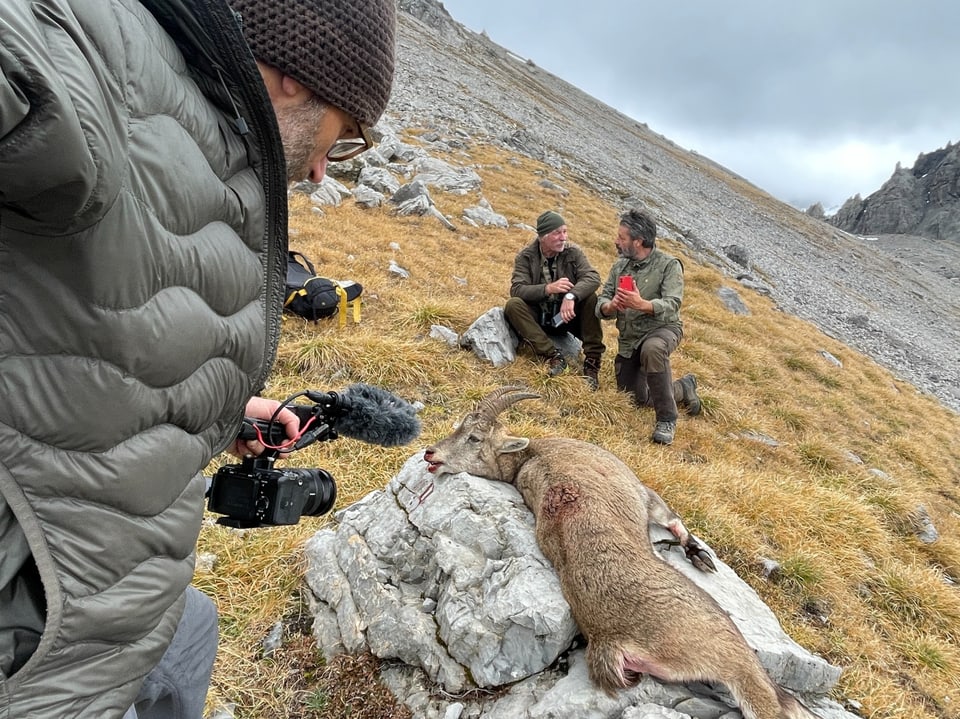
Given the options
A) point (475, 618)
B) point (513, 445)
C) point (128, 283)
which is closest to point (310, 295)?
point (513, 445)

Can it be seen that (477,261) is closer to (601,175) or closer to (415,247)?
(415,247)

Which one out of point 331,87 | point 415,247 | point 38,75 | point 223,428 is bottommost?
point 415,247

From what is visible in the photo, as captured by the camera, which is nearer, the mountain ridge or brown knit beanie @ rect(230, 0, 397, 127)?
brown knit beanie @ rect(230, 0, 397, 127)

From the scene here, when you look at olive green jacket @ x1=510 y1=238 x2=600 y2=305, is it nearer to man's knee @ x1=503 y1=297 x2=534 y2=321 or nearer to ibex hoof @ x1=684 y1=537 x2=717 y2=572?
man's knee @ x1=503 y1=297 x2=534 y2=321

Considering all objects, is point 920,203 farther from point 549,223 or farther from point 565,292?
point 565,292

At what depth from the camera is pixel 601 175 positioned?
3772cm

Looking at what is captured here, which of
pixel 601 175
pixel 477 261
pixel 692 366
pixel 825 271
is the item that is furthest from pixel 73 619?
pixel 825 271

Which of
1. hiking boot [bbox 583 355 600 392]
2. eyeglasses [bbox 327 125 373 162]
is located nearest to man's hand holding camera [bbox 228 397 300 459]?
eyeglasses [bbox 327 125 373 162]

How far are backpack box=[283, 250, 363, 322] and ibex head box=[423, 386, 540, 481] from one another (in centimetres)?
337

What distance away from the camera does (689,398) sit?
30.7 feet

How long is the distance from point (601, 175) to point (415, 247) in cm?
2829

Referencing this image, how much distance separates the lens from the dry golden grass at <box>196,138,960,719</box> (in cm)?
414

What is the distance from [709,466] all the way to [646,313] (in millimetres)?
2288

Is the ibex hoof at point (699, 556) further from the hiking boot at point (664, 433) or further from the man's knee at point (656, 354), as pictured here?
the man's knee at point (656, 354)
